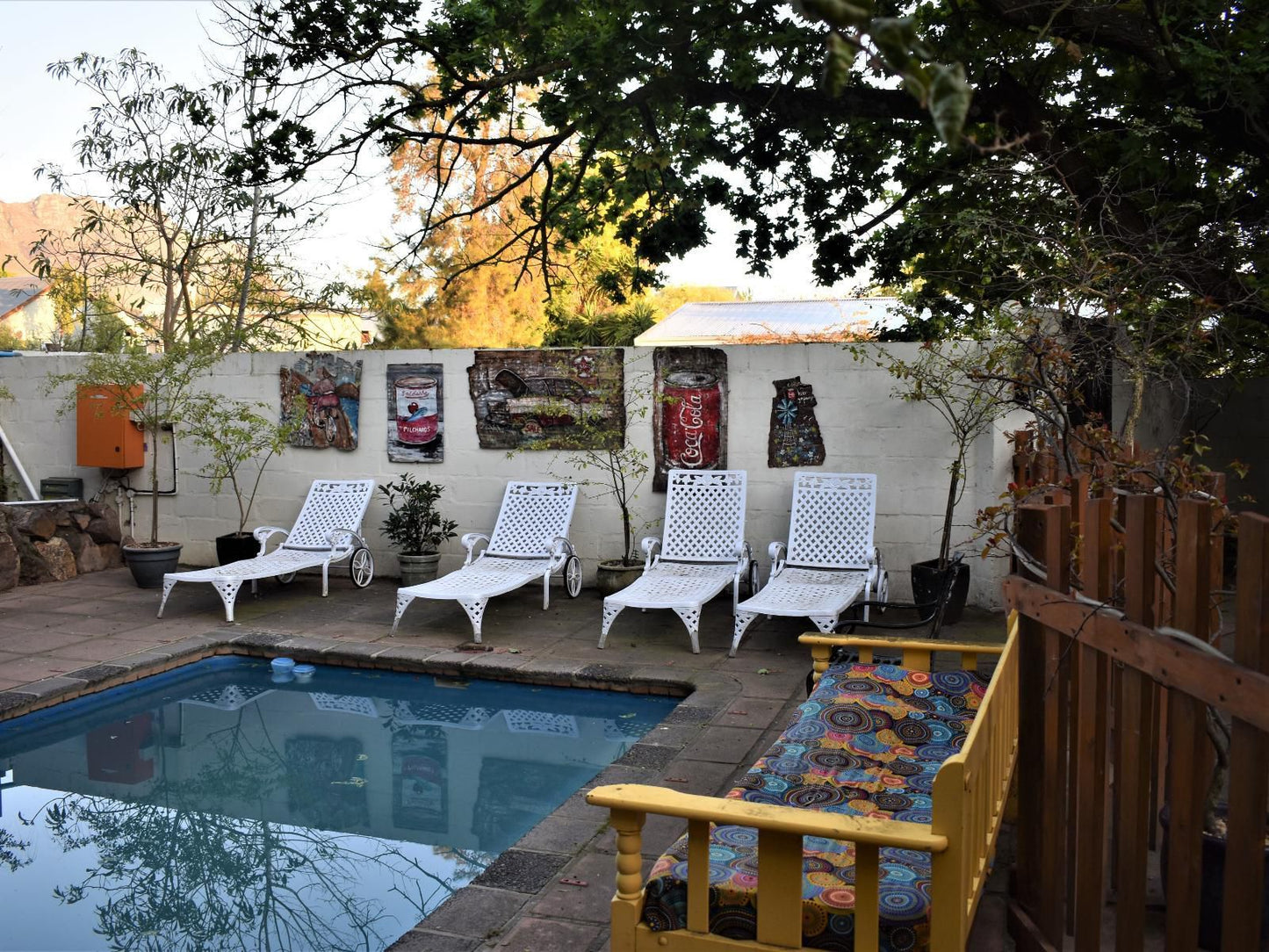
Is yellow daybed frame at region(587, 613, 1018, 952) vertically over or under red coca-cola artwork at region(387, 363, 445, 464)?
under

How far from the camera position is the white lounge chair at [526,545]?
718cm

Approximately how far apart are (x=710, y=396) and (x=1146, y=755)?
5.75 meters

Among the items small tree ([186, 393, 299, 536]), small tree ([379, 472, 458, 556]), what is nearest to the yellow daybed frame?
small tree ([379, 472, 458, 556])

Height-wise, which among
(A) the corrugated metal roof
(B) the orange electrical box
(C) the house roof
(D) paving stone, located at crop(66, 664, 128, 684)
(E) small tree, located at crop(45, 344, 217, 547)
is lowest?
(D) paving stone, located at crop(66, 664, 128, 684)

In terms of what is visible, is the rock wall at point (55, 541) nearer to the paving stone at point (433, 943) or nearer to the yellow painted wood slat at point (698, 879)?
the paving stone at point (433, 943)

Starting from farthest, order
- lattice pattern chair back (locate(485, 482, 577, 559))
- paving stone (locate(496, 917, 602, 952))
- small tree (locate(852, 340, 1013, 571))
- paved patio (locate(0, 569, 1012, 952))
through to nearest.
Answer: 1. lattice pattern chair back (locate(485, 482, 577, 559))
2. small tree (locate(852, 340, 1013, 571))
3. paved patio (locate(0, 569, 1012, 952))
4. paving stone (locate(496, 917, 602, 952))

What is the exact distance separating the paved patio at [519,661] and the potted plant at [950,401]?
352mm

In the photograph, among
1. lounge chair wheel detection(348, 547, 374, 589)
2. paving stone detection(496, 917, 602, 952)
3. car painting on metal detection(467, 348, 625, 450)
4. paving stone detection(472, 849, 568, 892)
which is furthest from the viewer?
lounge chair wheel detection(348, 547, 374, 589)

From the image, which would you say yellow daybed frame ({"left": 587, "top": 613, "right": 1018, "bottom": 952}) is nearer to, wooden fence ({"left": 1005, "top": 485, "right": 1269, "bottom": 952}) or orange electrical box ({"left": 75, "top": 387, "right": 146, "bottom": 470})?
wooden fence ({"left": 1005, "top": 485, "right": 1269, "bottom": 952})

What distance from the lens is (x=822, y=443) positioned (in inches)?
293

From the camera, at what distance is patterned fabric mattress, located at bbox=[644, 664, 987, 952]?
2.19m

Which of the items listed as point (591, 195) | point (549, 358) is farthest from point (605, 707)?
point (591, 195)

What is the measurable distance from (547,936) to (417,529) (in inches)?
218

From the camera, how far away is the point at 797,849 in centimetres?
211
